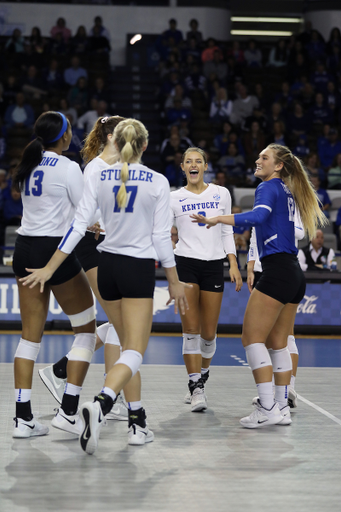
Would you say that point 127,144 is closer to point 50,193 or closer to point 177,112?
point 50,193

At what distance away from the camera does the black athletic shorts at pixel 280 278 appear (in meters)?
4.60

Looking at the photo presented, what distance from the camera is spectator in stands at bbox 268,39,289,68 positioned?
684 inches

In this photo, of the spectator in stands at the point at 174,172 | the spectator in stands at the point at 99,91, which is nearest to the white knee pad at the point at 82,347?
the spectator in stands at the point at 174,172

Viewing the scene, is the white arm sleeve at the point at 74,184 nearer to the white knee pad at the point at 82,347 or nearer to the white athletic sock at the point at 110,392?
the white knee pad at the point at 82,347

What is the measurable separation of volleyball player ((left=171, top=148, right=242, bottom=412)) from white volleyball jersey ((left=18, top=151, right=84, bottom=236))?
1.39 metres

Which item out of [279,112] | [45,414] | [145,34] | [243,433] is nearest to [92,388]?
[45,414]

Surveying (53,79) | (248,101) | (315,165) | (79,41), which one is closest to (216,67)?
(248,101)

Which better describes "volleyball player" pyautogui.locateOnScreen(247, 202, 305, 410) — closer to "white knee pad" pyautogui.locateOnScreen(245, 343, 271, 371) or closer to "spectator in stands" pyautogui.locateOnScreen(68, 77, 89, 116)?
"white knee pad" pyautogui.locateOnScreen(245, 343, 271, 371)

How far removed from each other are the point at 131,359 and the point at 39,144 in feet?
4.64

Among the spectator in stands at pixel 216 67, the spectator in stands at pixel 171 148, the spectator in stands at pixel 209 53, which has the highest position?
the spectator in stands at pixel 209 53

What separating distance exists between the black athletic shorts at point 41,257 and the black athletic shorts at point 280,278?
1282 millimetres

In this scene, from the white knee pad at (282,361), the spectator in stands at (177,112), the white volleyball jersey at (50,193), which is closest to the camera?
the white volleyball jersey at (50,193)

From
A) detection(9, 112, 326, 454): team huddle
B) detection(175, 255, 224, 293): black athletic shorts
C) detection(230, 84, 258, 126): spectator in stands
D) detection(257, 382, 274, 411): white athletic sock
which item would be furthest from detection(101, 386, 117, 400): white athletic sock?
detection(230, 84, 258, 126): spectator in stands

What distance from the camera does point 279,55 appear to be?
17.4 m
